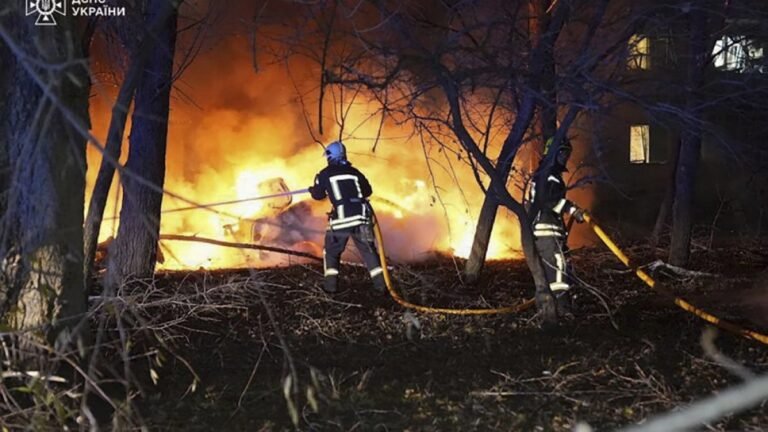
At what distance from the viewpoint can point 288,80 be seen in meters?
14.1

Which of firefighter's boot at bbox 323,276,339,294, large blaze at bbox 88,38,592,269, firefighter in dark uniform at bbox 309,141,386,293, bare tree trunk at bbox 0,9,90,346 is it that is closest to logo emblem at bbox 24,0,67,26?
bare tree trunk at bbox 0,9,90,346

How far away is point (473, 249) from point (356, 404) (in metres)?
4.94

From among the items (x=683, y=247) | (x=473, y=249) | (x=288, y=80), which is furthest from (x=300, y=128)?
(x=683, y=247)

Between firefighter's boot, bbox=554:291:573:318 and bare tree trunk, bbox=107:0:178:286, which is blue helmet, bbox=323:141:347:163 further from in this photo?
firefighter's boot, bbox=554:291:573:318

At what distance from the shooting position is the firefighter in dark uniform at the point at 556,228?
7.19 meters

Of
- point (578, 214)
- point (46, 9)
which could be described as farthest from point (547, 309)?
point (46, 9)

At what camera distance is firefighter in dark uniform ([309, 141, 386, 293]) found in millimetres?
8430

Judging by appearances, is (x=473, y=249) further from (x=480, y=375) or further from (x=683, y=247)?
(x=480, y=375)

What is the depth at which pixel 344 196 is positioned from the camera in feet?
27.9

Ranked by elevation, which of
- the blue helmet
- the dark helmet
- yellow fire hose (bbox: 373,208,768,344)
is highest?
the blue helmet

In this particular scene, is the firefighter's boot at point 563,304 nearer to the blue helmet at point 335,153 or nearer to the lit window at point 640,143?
the blue helmet at point 335,153

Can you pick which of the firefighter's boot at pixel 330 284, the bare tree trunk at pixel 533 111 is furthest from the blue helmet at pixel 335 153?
the bare tree trunk at pixel 533 111

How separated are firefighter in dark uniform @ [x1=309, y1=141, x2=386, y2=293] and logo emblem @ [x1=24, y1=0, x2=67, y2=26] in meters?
4.02

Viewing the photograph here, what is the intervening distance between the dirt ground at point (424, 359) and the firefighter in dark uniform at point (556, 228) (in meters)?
0.35
